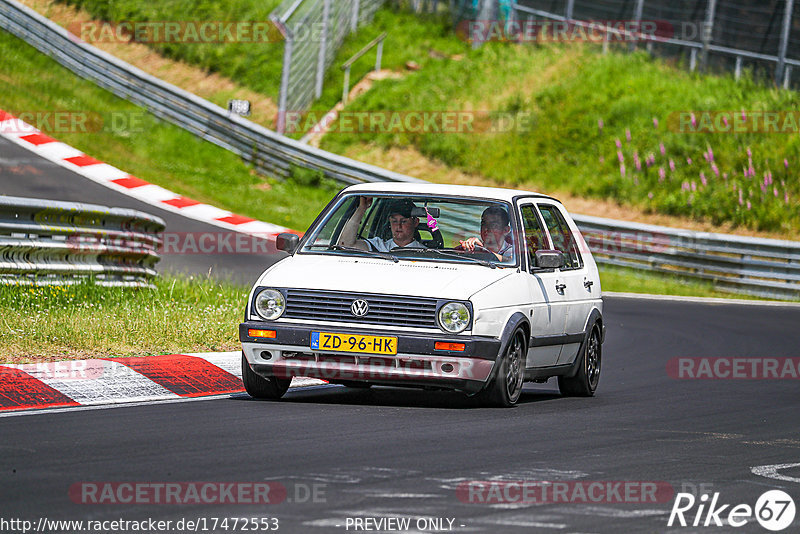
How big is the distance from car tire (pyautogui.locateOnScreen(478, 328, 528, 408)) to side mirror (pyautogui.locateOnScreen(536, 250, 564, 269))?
0.58 meters

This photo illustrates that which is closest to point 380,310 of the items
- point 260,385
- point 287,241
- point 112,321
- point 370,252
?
point 370,252

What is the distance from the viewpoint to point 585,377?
1113 centimetres

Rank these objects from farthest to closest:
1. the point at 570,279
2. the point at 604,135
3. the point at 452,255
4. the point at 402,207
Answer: the point at 604,135 → the point at 570,279 → the point at 402,207 → the point at 452,255

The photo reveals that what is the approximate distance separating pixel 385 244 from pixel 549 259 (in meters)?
1.20

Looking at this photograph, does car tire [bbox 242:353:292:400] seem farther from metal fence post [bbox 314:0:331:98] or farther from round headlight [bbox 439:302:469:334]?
metal fence post [bbox 314:0:331:98]

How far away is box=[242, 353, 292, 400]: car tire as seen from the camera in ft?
31.4

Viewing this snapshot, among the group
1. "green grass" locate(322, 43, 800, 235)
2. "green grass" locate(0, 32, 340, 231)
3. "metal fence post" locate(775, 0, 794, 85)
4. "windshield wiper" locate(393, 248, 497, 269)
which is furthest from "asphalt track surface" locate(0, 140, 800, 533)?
"metal fence post" locate(775, 0, 794, 85)

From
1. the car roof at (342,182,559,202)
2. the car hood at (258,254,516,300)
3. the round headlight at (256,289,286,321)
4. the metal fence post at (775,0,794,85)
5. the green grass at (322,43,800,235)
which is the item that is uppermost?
the metal fence post at (775,0,794,85)

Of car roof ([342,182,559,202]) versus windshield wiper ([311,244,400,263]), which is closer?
windshield wiper ([311,244,400,263])

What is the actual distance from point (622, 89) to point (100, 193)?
13.8 m

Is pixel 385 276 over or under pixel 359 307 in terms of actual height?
over

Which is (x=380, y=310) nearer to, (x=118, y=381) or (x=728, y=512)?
(x=118, y=381)

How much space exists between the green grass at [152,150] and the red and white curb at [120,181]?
80 centimetres

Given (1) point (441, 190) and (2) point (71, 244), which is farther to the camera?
(2) point (71, 244)
